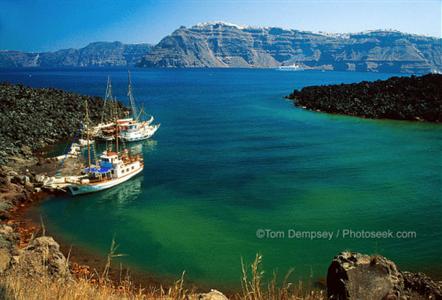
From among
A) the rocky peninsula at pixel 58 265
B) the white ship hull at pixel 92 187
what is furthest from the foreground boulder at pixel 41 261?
the white ship hull at pixel 92 187

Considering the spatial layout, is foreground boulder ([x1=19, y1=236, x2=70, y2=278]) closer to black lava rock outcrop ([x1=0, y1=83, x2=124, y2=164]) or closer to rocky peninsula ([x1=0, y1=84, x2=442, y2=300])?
rocky peninsula ([x1=0, y1=84, x2=442, y2=300])

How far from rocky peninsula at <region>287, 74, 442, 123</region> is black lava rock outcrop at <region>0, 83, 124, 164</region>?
1576 inches

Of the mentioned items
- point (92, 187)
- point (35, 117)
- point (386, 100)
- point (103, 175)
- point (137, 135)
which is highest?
point (386, 100)

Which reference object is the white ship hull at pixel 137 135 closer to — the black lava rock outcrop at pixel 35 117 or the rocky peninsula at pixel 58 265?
the black lava rock outcrop at pixel 35 117

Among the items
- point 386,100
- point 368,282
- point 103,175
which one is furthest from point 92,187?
point 386,100

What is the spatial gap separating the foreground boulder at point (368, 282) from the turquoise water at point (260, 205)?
0.97 metres

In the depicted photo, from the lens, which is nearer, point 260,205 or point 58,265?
point 58,265

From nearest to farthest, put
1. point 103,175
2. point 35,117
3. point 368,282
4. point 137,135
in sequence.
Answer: point 368,282 → point 103,175 → point 137,135 → point 35,117

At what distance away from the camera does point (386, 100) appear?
214 ft

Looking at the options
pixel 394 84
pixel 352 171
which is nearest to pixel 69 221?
pixel 352 171

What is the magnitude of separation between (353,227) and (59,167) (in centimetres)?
2375

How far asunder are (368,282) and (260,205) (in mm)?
17204

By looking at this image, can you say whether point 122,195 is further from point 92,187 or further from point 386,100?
point 386,100

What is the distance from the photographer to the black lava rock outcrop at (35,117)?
36938 mm
